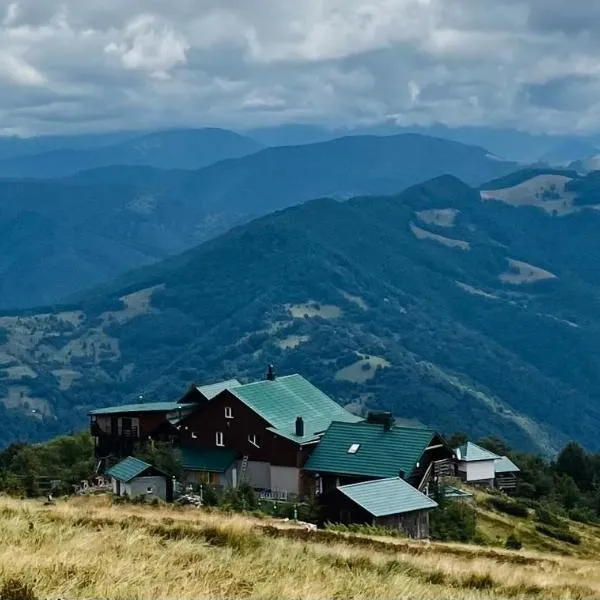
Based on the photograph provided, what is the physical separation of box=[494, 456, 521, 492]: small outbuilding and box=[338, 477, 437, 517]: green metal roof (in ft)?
151

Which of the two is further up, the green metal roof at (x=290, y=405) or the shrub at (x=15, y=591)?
the shrub at (x=15, y=591)

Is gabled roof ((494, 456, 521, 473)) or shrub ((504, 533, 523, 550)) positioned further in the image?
gabled roof ((494, 456, 521, 473))

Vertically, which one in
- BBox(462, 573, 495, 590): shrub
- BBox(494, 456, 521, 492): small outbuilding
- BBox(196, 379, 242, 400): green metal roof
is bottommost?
BBox(494, 456, 521, 492): small outbuilding

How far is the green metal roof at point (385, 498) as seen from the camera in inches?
1790

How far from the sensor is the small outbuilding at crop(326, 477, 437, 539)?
45.2m

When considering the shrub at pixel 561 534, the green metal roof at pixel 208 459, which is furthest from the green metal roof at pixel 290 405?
the shrub at pixel 561 534

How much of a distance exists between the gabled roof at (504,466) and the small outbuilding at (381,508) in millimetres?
49160

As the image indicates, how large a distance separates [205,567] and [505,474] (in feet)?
281

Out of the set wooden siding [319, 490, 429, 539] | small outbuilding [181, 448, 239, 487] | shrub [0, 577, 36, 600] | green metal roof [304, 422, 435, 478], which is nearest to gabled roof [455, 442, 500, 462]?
small outbuilding [181, 448, 239, 487]

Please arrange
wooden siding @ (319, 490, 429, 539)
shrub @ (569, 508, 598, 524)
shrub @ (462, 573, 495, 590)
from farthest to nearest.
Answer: shrub @ (569, 508, 598, 524) → wooden siding @ (319, 490, 429, 539) → shrub @ (462, 573, 495, 590)

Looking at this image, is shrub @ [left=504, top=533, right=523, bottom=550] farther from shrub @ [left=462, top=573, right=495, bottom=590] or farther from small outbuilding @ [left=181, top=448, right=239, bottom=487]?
shrub @ [left=462, top=573, right=495, bottom=590]

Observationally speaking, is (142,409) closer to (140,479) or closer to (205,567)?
(140,479)

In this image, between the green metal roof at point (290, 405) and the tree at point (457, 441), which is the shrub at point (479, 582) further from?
the tree at point (457, 441)

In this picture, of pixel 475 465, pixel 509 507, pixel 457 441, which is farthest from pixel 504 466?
pixel 509 507
